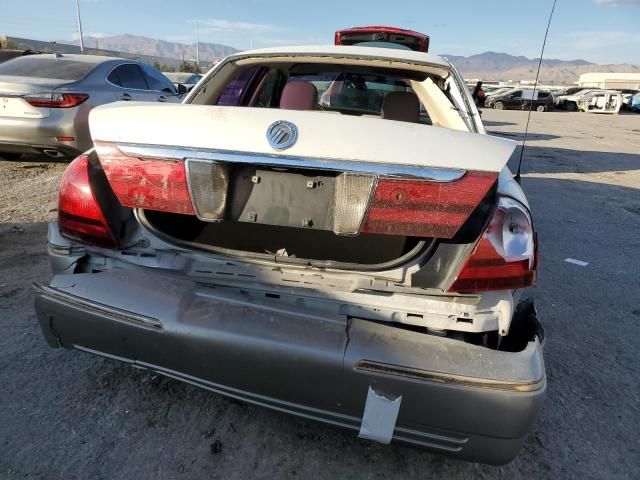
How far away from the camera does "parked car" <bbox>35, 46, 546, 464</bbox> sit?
148cm

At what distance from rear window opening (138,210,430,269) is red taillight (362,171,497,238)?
1.53 ft

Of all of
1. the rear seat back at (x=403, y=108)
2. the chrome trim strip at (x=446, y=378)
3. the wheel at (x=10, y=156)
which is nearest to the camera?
the chrome trim strip at (x=446, y=378)

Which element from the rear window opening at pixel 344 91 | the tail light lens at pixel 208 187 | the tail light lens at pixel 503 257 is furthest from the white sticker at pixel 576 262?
the tail light lens at pixel 208 187

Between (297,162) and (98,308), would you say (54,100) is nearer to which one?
(98,308)

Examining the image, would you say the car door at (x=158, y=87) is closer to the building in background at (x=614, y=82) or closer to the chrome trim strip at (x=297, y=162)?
the chrome trim strip at (x=297, y=162)

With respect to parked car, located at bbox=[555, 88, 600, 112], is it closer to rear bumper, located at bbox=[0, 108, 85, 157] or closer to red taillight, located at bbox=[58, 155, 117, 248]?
rear bumper, located at bbox=[0, 108, 85, 157]

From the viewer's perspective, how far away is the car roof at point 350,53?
255 centimetres

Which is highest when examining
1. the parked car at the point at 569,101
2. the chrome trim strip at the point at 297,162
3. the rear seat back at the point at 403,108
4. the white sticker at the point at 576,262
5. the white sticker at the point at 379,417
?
the rear seat back at the point at 403,108

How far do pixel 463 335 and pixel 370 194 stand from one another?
2.10 feet

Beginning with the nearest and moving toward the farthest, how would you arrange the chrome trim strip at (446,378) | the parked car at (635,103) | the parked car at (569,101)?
the chrome trim strip at (446,378)
the parked car at (569,101)
the parked car at (635,103)

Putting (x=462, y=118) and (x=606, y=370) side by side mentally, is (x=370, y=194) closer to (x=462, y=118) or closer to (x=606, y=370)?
(x=462, y=118)

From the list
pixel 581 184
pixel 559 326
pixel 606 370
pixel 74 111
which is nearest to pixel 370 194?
pixel 606 370

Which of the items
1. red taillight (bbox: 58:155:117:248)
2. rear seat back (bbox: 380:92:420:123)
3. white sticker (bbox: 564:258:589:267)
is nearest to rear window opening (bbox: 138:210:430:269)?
red taillight (bbox: 58:155:117:248)

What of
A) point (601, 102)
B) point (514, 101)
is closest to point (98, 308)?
point (514, 101)
